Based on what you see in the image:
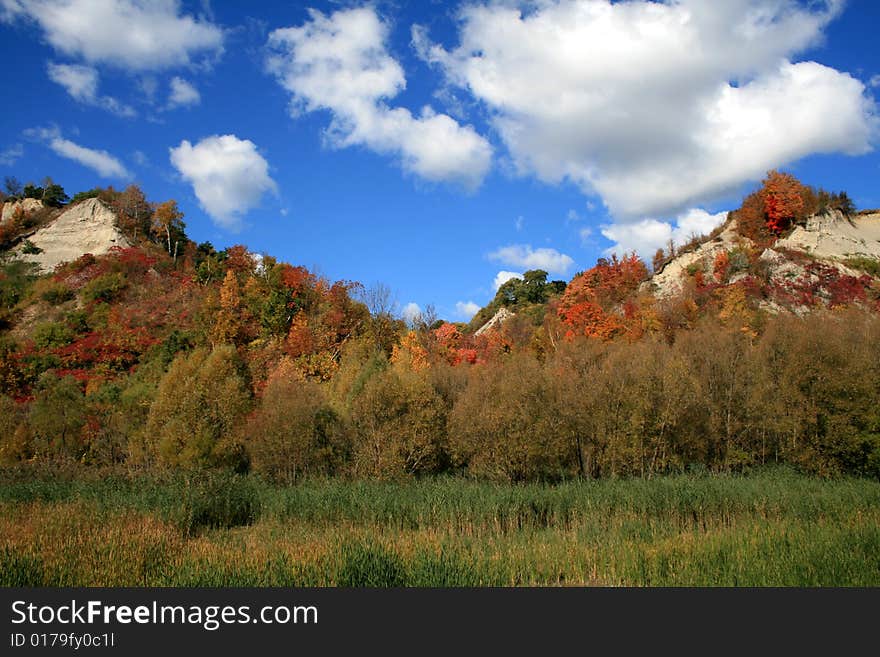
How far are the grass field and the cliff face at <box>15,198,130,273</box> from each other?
193 ft

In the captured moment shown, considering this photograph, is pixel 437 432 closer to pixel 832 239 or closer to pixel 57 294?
pixel 832 239

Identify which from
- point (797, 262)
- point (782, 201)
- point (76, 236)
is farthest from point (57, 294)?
point (782, 201)

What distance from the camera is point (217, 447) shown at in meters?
33.0

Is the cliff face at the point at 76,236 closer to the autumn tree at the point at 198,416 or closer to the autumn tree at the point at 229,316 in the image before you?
the autumn tree at the point at 229,316

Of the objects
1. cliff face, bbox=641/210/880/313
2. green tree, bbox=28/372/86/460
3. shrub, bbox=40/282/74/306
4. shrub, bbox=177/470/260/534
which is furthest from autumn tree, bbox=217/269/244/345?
cliff face, bbox=641/210/880/313

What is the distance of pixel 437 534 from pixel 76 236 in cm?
8108

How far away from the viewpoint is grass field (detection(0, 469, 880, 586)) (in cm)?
1008

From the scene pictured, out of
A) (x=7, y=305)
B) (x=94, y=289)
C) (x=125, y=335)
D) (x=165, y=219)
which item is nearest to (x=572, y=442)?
(x=125, y=335)

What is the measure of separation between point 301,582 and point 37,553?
613 cm

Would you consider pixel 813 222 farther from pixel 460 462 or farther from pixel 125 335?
pixel 125 335

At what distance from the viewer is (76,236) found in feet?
247

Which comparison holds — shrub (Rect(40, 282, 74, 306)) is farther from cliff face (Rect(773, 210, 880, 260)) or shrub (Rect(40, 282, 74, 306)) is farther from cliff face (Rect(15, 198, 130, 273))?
cliff face (Rect(773, 210, 880, 260))

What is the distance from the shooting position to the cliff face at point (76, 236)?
72938 millimetres

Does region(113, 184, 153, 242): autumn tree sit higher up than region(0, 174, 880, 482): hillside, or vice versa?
region(113, 184, 153, 242): autumn tree
